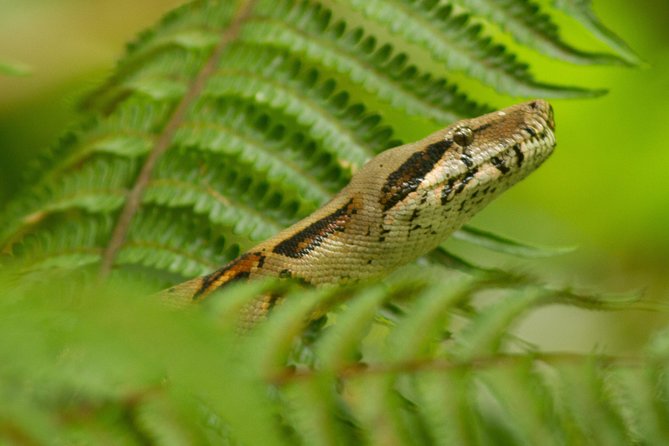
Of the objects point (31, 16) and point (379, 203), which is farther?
point (31, 16)

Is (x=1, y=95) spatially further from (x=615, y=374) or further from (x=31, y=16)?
(x=615, y=374)

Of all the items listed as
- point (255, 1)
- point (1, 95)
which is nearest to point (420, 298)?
point (255, 1)

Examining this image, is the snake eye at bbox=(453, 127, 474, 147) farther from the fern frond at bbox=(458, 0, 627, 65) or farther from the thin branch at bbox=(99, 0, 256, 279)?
the thin branch at bbox=(99, 0, 256, 279)

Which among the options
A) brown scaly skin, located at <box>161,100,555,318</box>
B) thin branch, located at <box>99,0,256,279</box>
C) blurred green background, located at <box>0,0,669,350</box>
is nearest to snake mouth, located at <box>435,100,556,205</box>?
brown scaly skin, located at <box>161,100,555,318</box>

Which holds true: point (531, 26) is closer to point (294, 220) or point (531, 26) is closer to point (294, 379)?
point (294, 220)

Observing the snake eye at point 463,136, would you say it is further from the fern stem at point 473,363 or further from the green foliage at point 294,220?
the fern stem at point 473,363

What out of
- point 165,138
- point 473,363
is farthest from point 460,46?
point 473,363
